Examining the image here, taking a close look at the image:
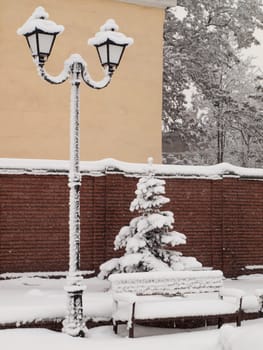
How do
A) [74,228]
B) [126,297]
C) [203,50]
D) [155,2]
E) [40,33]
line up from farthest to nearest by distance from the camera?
[203,50]
[155,2]
[126,297]
[74,228]
[40,33]

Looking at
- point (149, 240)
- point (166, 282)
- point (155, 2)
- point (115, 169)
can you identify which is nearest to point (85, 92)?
point (155, 2)

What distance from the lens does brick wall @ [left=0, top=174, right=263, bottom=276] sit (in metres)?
12.7

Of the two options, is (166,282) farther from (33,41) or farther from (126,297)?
(33,41)

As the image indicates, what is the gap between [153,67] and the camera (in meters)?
17.9

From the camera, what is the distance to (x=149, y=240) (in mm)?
11938

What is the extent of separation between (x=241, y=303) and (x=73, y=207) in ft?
11.2

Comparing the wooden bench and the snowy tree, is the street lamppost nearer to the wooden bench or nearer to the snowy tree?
the wooden bench

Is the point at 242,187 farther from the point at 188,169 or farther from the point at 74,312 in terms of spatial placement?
the point at 74,312

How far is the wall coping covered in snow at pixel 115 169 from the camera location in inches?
503

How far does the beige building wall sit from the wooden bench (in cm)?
631

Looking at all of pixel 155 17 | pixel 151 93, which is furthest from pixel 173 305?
→ pixel 155 17

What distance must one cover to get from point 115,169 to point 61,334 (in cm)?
444

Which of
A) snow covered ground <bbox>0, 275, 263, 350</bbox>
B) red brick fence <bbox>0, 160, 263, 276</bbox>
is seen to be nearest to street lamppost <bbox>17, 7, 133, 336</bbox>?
snow covered ground <bbox>0, 275, 263, 350</bbox>

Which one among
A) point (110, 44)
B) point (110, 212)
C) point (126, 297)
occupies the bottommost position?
point (126, 297)
